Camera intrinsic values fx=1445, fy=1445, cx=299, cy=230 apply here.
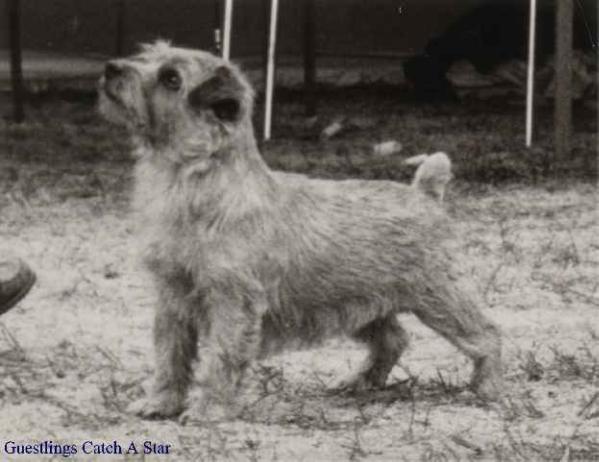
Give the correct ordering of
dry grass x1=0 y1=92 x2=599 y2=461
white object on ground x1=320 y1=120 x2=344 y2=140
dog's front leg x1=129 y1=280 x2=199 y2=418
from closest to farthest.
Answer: dry grass x1=0 y1=92 x2=599 y2=461
dog's front leg x1=129 y1=280 x2=199 y2=418
white object on ground x1=320 y1=120 x2=344 y2=140

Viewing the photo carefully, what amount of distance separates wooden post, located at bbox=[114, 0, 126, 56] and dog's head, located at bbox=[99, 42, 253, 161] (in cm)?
1100

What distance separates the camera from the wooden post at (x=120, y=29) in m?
16.1

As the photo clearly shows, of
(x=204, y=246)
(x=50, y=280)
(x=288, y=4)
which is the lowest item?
(x=50, y=280)

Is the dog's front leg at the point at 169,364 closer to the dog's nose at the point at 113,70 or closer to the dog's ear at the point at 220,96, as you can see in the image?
the dog's ear at the point at 220,96

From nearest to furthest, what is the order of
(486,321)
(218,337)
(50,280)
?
1. (218,337)
2. (486,321)
3. (50,280)

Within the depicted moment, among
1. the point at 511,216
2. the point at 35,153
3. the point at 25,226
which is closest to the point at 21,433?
the point at 25,226

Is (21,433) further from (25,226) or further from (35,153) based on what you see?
(35,153)

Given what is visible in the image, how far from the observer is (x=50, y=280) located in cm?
814

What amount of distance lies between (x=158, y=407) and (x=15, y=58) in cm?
1037

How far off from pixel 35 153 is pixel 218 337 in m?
8.76

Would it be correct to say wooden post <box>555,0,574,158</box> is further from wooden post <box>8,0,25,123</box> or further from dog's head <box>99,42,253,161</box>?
dog's head <box>99,42,253,161</box>

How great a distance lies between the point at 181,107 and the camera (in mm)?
5266

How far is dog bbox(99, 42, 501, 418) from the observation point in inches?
207

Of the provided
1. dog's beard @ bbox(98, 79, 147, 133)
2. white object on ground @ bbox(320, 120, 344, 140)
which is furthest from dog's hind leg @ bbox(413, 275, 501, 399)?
white object on ground @ bbox(320, 120, 344, 140)
